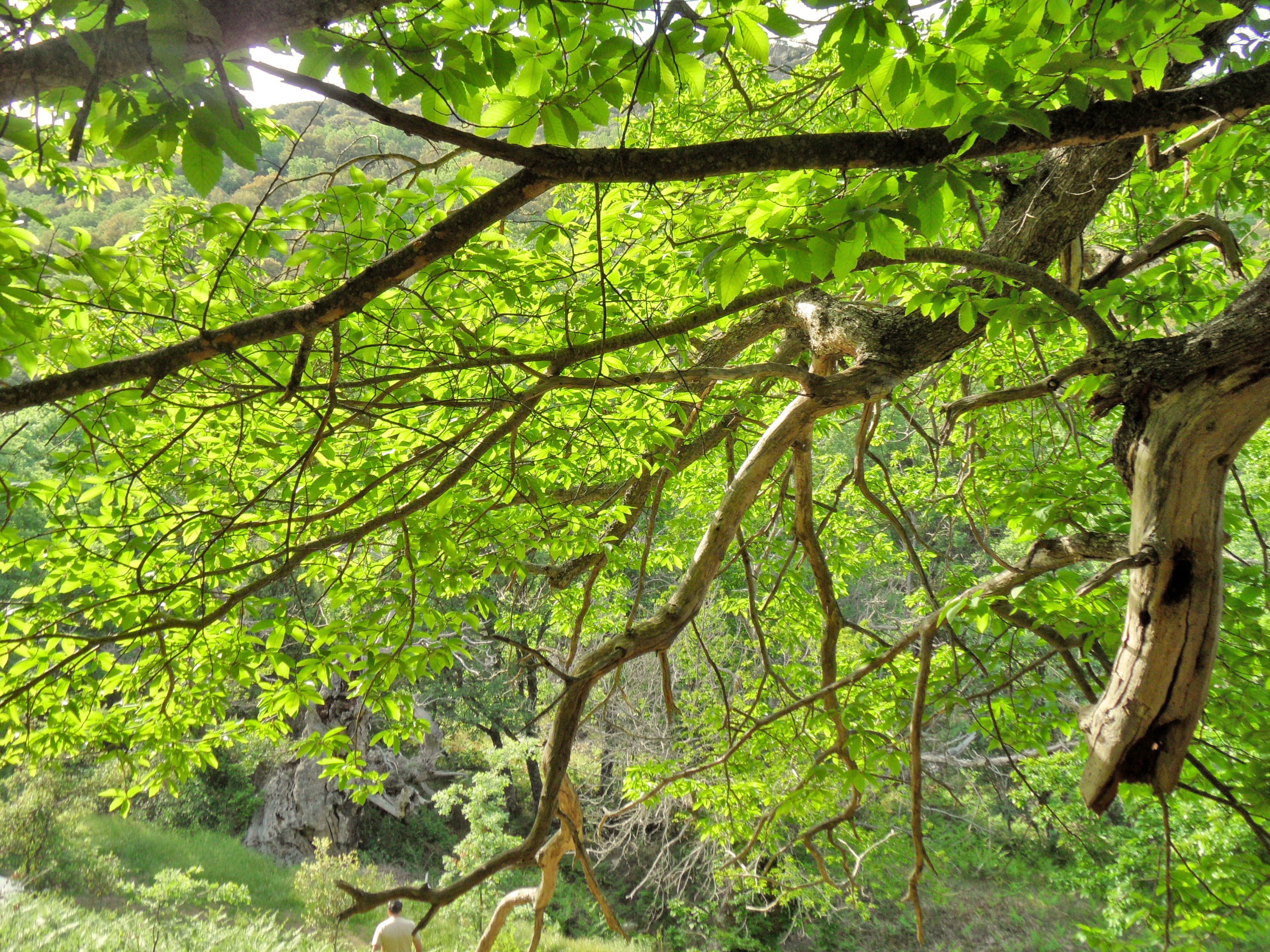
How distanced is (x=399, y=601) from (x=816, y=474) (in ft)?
30.2

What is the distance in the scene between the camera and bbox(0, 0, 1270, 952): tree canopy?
1157 mm

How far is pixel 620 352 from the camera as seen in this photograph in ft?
8.59

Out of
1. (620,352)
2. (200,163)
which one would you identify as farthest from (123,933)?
(200,163)

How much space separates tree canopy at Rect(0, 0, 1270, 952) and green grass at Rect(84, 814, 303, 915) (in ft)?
34.0

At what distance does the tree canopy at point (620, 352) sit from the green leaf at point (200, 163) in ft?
0.05

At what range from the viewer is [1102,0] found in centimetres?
132

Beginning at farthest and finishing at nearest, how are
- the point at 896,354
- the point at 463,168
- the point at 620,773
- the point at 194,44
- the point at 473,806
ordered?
the point at 473,806 → the point at 620,773 → the point at 896,354 → the point at 463,168 → the point at 194,44

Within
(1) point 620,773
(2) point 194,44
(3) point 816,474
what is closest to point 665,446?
(2) point 194,44

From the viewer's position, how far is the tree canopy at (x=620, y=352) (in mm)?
1157

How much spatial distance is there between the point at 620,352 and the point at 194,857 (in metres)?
14.4

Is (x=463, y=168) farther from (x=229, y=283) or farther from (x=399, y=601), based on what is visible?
(x=399, y=601)

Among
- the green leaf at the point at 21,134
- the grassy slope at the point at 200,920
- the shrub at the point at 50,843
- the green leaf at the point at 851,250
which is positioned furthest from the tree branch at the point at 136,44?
the shrub at the point at 50,843

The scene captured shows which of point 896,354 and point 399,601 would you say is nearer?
point 896,354

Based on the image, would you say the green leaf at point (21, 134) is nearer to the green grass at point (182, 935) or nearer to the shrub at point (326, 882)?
the green grass at point (182, 935)
